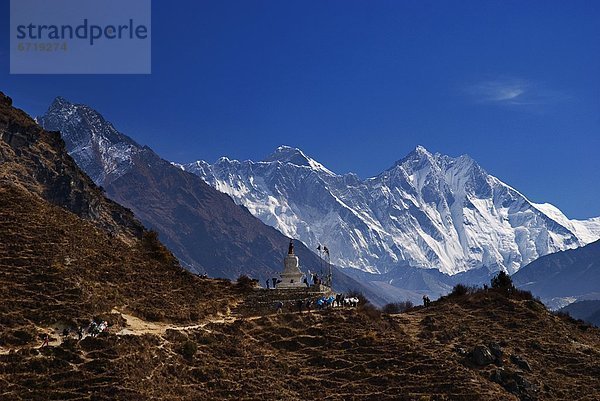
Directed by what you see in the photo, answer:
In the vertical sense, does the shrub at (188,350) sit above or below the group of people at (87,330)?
below

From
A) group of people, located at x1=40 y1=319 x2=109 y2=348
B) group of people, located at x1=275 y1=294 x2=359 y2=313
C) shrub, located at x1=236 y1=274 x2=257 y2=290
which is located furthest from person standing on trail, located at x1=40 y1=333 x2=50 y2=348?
shrub, located at x1=236 y1=274 x2=257 y2=290

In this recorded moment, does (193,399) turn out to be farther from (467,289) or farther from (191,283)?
(467,289)

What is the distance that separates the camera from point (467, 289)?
76.1 m

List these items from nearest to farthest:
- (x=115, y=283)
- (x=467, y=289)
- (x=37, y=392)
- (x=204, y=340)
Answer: (x=37, y=392) → (x=204, y=340) → (x=115, y=283) → (x=467, y=289)

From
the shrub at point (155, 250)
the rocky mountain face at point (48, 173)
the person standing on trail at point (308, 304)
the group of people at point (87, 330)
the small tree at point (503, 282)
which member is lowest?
the group of people at point (87, 330)

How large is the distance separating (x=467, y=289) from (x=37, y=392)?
5068 cm

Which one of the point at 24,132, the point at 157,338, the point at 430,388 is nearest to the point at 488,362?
the point at 430,388

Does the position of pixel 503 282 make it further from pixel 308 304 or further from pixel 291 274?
pixel 308 304

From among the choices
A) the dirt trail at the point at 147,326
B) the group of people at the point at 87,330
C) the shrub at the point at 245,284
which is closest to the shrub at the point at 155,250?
the shrub at the point at 245,284

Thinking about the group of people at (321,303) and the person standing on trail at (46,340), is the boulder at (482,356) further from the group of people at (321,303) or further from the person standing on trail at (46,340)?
the person standing on trail at (46,340)

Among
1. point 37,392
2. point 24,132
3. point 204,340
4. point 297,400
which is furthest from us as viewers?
point 24,132

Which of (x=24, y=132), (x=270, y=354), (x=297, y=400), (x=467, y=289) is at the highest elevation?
(x=24, y=132)

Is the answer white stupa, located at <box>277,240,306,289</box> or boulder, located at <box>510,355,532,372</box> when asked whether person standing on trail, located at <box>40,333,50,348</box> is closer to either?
white stupa, located at <box>277,240,306,289</box>

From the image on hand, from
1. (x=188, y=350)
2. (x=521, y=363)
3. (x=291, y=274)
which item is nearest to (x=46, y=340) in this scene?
(x=188, y=350)
